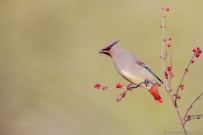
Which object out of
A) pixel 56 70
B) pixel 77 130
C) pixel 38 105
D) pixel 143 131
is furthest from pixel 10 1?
pixel 143 131

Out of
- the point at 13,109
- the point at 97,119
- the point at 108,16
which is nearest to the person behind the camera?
the point at 13,109

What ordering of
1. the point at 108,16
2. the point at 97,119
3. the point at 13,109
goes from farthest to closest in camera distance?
the point at 108,16, the point at 97,119, the point at 13,109

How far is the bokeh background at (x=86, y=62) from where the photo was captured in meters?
4.00

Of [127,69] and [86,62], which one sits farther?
[86,62]

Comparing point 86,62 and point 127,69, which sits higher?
point 86,62

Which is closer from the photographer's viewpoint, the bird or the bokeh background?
the bird

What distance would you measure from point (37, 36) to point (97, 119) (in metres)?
1.16

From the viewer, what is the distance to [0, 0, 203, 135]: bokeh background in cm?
400

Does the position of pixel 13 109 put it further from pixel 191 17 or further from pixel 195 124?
pixel 191 17

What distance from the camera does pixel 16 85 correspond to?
3959mm

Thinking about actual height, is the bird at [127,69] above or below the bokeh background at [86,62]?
below

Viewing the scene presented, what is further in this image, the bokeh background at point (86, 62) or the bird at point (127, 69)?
the bokeh background at point (86, 62)

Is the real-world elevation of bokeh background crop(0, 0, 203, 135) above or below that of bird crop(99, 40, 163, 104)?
above

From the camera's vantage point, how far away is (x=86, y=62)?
418 centimetres
